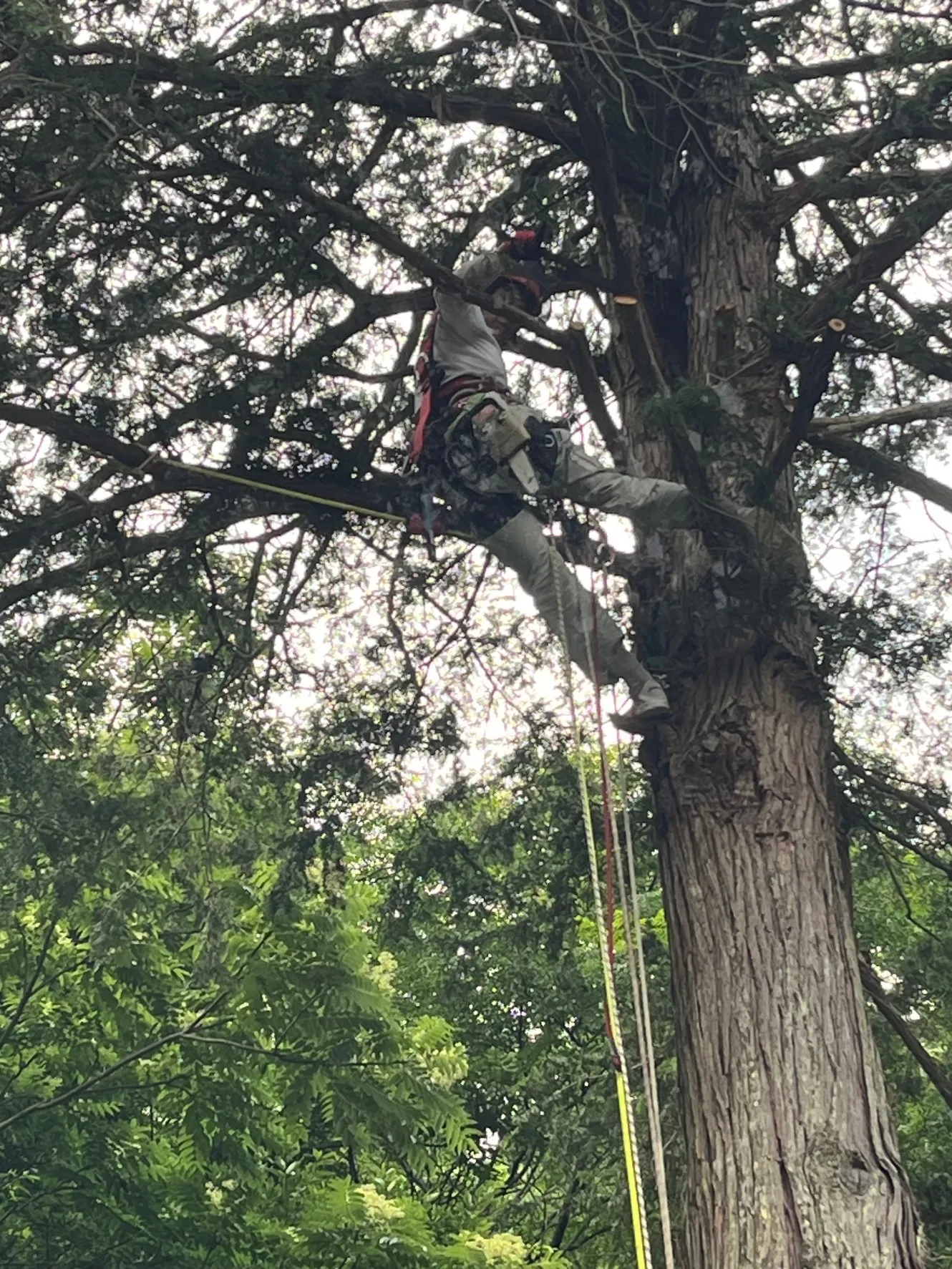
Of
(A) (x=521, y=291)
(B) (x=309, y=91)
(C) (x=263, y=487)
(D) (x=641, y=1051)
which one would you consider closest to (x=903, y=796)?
(D) (x=641, y=1051)

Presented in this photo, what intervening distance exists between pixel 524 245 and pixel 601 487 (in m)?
0.91

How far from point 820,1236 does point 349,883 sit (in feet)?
15.7

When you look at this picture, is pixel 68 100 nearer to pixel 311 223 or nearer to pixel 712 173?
pixel 311 223

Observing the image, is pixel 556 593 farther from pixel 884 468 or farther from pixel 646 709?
pixel 884 468

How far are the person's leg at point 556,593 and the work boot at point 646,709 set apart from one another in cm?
19

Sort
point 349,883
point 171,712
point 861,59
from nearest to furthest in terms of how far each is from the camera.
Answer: point 861,59 → point 171,712 → point 349,883

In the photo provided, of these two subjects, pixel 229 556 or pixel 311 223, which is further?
pixel 229 556

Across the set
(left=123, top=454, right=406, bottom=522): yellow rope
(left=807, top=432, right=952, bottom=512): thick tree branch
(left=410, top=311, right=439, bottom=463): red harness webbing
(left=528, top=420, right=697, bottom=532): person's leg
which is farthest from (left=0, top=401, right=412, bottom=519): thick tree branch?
(left=807, top=432, right=952, bottom=512): thick tree branch

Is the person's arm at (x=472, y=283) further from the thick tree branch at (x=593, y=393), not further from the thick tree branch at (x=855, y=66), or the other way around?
the thick tree branch at (x=855, y=66)

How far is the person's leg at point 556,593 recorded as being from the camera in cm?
477

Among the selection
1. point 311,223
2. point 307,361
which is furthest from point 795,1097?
point 311,223

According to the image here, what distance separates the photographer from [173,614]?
6160mm

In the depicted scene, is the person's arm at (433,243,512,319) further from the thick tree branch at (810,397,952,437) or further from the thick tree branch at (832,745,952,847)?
the thick tree branch at (832,745,952,847)

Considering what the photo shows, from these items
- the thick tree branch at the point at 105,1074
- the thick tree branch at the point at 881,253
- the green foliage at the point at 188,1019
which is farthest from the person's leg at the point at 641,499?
the thick tree branch at the point at 105,1074
